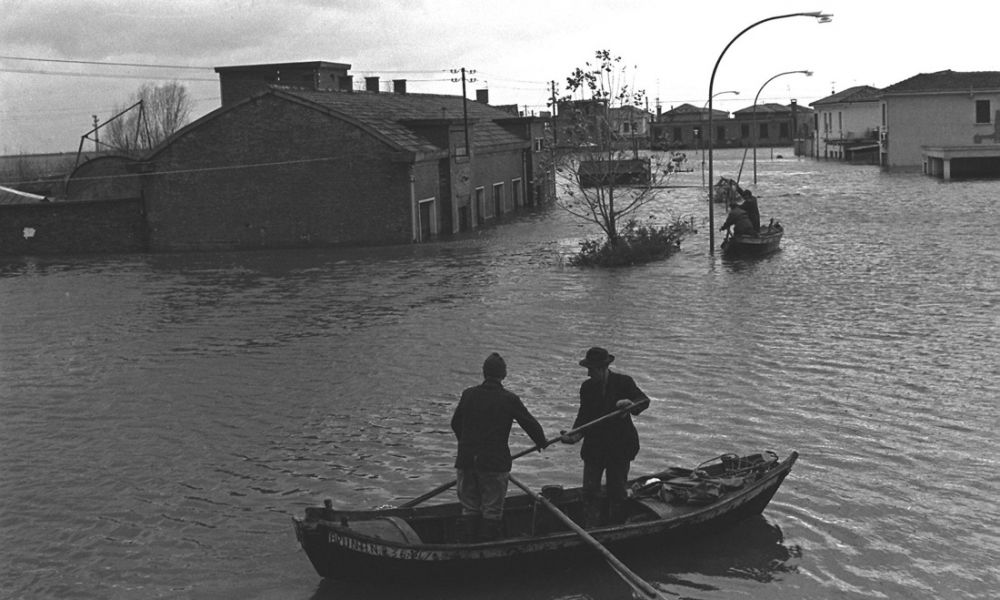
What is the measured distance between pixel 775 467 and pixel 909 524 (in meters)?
1.53

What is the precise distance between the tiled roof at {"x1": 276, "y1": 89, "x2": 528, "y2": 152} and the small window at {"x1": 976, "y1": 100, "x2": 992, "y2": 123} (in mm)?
33589

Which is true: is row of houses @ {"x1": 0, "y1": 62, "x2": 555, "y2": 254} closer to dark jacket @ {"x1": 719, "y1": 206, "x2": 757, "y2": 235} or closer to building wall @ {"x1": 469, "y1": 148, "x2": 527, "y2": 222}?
building wall @ {"x1": 469, "y1": 148, "x2": 527, "y2": 222}

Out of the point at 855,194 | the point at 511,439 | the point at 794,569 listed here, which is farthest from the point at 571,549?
the point at 855,194

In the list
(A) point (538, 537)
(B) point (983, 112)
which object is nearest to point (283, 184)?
(A) point (538, 537)

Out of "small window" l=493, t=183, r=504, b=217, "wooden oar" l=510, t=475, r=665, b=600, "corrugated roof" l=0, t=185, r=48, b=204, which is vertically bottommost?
"wooden oar" l=510, t=475, r=665, b=600

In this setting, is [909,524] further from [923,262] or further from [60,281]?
[60,281]

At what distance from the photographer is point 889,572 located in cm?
1069

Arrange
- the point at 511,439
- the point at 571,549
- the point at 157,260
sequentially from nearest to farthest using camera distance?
the point at 571,549, the point at 511,439, the point at 157,260

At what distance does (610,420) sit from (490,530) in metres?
1.54

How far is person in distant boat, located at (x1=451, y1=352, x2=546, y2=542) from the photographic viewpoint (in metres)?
10.4

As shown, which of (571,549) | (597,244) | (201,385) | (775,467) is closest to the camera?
(571,549)

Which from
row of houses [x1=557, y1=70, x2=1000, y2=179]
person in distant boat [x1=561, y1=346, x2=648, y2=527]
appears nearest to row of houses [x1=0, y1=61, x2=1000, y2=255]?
row of houses [x1=557, y1=70, x2=1000, y2=179]

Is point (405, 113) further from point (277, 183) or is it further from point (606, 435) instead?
point (606, 435)

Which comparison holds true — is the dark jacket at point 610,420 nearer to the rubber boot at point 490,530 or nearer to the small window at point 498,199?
the rubber boot at point 490,530
